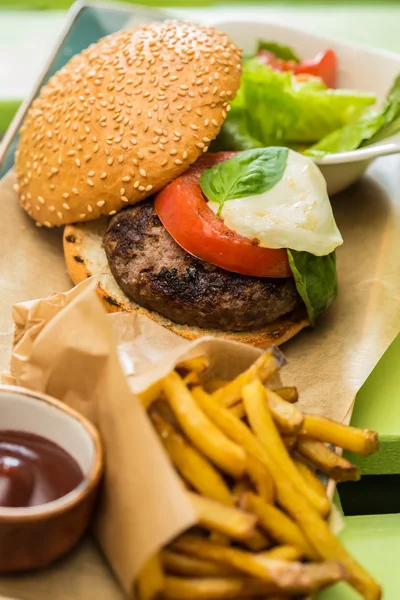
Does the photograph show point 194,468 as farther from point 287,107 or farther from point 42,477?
point 287,107

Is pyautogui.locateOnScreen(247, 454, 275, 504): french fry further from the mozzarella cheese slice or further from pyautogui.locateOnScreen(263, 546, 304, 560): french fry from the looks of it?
the mozzarella cheese slice

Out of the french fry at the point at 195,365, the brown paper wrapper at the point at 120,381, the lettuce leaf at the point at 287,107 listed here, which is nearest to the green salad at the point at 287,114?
the lettuce leaf at the point at 287,107

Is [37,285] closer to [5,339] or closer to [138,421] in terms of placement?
[5,339]

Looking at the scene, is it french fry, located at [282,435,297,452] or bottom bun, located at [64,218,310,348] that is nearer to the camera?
french fry, located at [282,435,297,452]

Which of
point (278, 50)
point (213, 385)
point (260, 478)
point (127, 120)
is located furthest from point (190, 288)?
point (278, 50)

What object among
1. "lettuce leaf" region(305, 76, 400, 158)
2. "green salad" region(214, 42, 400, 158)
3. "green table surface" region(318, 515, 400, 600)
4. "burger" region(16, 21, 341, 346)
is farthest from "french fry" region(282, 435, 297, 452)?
"green salad" region(214, 42, 400, 158)

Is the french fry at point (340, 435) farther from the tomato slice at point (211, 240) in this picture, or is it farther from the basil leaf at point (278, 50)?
the basil leaf at point (278, 50)
